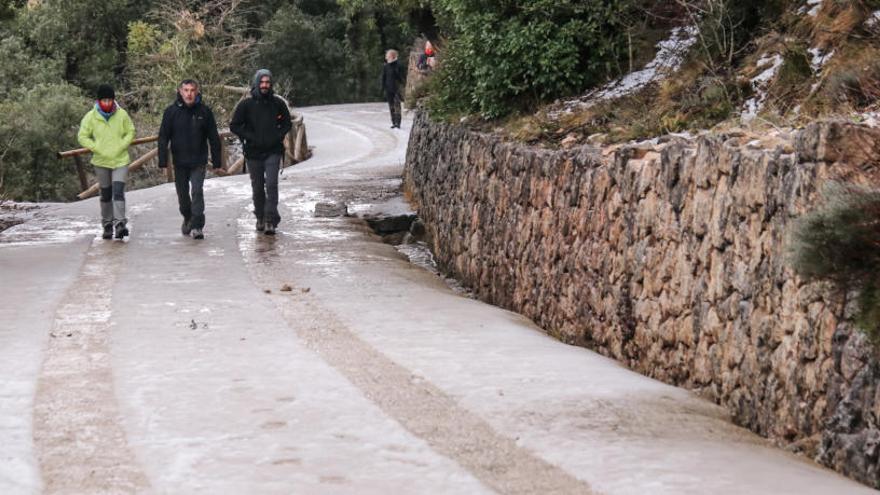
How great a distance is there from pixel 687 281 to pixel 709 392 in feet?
2.63

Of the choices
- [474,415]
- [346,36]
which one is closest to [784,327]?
[474,415]

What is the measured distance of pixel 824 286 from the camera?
248 inches

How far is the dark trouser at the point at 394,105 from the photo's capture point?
31.3 metres

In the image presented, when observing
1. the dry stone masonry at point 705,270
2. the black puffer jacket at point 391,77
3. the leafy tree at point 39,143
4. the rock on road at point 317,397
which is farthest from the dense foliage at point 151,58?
the dry stone masonry at point 705,270

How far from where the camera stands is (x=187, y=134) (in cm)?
1385

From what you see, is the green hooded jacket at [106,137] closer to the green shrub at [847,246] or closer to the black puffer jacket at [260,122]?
the black puffer jacket at [260,122]

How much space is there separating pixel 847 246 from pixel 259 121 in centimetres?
941

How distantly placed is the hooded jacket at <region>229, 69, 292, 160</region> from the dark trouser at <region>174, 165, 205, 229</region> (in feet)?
2.02

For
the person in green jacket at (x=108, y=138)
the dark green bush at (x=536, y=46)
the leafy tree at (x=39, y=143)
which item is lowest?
the leafy tree at (x=39, y=143)

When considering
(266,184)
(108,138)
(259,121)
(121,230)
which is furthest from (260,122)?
(121,230)

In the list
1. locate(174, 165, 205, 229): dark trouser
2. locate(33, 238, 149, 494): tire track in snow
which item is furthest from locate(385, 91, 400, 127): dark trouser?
locate(33, 238, 149, 494): tire track in snow

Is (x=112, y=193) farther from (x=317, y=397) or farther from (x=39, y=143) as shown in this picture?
(x=39, y=143)

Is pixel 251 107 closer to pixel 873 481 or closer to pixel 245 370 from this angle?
pixel 245 370

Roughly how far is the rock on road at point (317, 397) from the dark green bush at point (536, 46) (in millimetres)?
2486
